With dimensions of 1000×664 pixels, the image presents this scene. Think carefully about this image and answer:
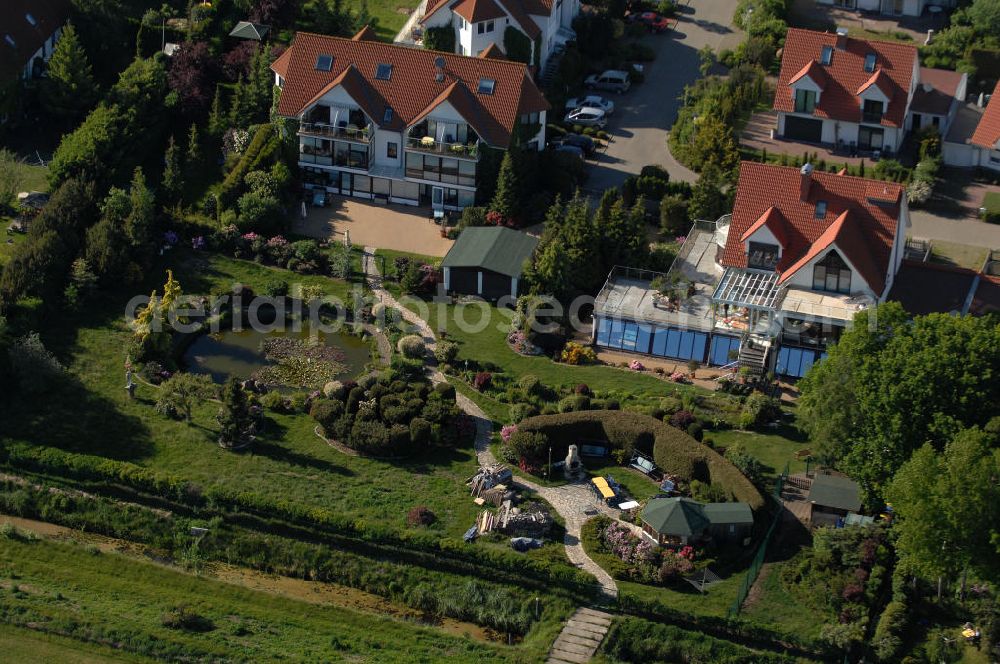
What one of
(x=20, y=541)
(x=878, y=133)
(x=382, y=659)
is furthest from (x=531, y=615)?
(x=878, y=133)

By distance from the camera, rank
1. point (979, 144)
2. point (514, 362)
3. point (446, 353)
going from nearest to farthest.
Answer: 1. point (446, 353)
2. point (514, 362)
3. point (979, 144)

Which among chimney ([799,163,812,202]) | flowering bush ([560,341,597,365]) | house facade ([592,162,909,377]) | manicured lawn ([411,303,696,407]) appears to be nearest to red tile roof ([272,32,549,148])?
manicured lawn ([411,303,696,407])

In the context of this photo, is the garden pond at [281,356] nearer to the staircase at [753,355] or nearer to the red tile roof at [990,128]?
the staircase at [753,355]

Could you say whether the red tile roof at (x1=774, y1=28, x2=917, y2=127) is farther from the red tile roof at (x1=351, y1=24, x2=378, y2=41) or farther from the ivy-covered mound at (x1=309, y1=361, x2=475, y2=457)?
the ivy-covered mound at (x1=309, y1=361, x2=475, y2=457)

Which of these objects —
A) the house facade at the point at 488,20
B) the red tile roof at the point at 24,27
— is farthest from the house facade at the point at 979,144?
the red tile roof at the point at 24,27

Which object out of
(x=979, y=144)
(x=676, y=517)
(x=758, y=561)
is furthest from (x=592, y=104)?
(x=758, y=561)

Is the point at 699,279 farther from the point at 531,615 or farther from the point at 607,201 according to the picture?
the point at 531,615

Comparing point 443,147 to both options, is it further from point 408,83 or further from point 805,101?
point 805,101
